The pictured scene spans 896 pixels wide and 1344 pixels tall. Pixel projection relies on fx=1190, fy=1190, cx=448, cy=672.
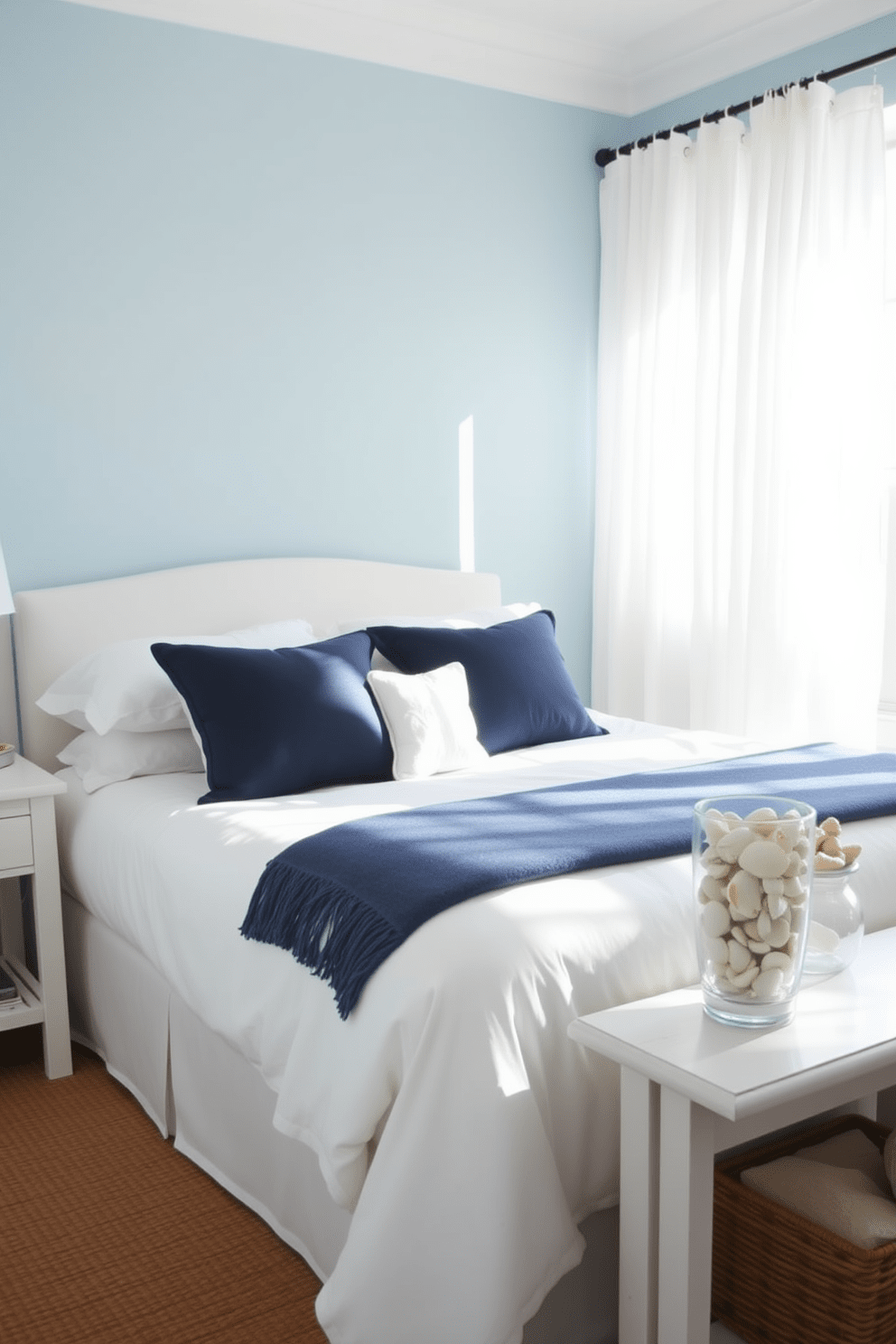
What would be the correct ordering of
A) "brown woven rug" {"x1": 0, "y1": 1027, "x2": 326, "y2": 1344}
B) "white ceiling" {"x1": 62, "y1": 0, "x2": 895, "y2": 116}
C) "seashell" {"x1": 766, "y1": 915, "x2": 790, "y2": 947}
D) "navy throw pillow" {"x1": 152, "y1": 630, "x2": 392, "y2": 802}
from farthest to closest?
"white ceiling" {"x1": 62, "y1": 0, "x2": 895, "y2": 116}, "navy throw pillow" {"x1": 152, "y1": 630, "x2": 392, "y2": 802}, "brown woven rug" {"x1": 0, "y1": 1027, "x2": 326, "y2": 1344}, "seashell" {"x1": 766, "y1": 915, "x2": 790, "y2": 947}

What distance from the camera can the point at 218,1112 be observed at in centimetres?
228

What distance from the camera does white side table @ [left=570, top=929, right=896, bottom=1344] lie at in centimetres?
150

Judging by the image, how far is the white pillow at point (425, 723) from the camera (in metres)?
2.86

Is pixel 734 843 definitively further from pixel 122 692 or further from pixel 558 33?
pixel 558 33

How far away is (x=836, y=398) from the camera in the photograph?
355 cm

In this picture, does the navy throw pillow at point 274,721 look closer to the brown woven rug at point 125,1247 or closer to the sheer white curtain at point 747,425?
the brown woven rug at point 125,1247

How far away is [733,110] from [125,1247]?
360cm

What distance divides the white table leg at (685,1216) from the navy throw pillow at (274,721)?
1.36m

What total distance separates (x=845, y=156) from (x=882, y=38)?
331 mm

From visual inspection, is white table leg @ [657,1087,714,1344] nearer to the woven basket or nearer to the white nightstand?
the woven basket

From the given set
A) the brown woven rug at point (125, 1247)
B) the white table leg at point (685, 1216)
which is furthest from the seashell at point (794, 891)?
the brown woven rug at point (125, 1247)

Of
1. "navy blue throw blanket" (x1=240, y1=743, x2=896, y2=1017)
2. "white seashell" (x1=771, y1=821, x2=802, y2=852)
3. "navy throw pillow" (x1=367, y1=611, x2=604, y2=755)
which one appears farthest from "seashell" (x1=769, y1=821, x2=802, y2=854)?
"navy throw pillow" (x1=367, y1=611, x2=604, y2=755)

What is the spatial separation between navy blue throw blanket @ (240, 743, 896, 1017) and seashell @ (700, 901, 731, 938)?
0.36m

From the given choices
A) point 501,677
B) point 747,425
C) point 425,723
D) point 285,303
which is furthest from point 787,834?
point 285,303
